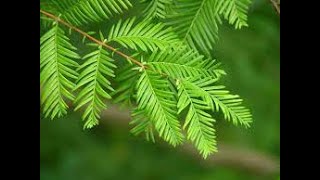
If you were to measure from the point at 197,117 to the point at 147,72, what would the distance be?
0.36 ft

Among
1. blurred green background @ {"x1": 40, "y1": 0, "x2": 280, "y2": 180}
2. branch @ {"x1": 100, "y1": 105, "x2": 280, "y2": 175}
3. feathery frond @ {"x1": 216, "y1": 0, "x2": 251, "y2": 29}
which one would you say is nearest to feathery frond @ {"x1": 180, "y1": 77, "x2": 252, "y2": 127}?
feathery frond @ {"x1": 216, "y1": 0, "x2": 251, "y2": 29}

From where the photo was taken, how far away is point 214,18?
934mm

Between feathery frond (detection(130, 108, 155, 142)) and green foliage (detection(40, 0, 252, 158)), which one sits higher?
green foliage (detection(40, 0, 252, 158))

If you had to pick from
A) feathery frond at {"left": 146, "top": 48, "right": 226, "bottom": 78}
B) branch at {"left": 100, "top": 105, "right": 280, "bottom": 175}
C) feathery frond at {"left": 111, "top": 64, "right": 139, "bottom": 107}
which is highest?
feathery frond at {"left": 146, "top": 48, "right": 226, "bottom": 78}

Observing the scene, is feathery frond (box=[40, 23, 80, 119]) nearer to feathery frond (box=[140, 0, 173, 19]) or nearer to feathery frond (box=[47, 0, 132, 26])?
feathery frond (box=[47, 0, 132, 26])

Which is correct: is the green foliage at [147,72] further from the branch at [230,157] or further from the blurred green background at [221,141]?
the branch at [230,157]

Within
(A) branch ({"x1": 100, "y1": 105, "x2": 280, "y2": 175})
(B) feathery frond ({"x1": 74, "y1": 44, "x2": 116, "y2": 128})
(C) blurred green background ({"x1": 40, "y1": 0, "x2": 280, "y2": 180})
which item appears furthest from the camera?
(A) branch ({"x1": 100, "y1": 105, "x2": 280, "y2": 175})

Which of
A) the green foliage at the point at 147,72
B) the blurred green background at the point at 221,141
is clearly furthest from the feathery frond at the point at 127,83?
the blurred green background at the point at 221,141

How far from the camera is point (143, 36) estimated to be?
893 mm

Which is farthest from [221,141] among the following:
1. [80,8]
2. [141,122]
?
[80,8]

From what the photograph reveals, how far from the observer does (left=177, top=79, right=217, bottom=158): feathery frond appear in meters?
0.87

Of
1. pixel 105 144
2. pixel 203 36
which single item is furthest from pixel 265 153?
pixel 203 36

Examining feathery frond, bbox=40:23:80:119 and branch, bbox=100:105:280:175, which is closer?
feathery frond, bbox=40:23:80:119

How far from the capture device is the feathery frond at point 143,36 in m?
0.89
